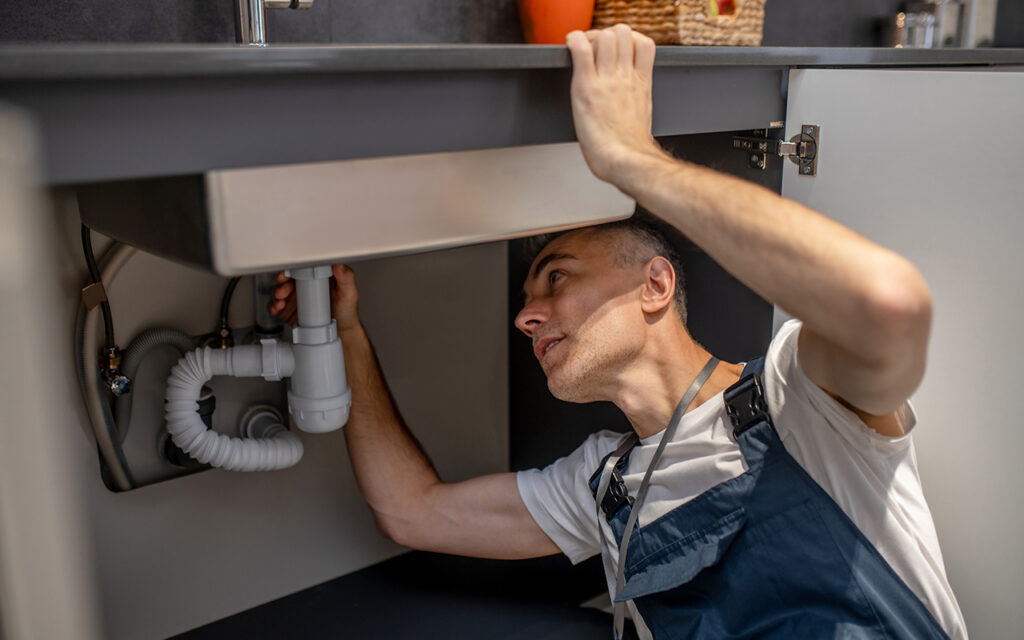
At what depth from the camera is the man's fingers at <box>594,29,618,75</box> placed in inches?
33.0

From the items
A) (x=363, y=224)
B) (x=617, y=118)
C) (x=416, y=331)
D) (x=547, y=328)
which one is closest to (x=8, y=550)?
(x=363, y=224)

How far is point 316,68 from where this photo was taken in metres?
0.67

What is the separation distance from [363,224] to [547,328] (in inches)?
20.1

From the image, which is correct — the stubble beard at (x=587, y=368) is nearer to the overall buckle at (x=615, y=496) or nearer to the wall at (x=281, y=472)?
the overall buckle at (x=615, y=496)

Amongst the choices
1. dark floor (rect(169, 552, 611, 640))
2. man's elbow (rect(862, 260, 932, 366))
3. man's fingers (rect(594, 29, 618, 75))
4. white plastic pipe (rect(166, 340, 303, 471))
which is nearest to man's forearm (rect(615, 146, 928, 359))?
man's elbow (rect(862, 260, 932, 366))

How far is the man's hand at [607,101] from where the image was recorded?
0.83 m

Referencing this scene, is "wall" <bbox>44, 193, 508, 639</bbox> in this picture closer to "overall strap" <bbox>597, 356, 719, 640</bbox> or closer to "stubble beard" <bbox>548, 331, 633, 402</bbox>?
"stubble beard" <bbox>548, 331, 633, 402</bbox>

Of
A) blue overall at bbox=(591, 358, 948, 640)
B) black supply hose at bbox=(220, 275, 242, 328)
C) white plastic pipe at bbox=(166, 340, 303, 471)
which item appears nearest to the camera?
blue overall at bbox=(591, 358, 948, 640)

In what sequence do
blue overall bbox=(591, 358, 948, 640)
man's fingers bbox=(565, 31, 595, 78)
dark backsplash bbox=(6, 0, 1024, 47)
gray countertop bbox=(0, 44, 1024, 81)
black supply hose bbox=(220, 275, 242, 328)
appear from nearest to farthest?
gray countertop bbox=(0, 44, 1024, 81) < man's fingers bbox=(565, 31, 595, 78) < blue overall bbox=(591, 358, 948, 640) < dark backsplash bbox=(6, 0, 1024, 47) < black supply hose bbox=(220, 275, 242, 328)

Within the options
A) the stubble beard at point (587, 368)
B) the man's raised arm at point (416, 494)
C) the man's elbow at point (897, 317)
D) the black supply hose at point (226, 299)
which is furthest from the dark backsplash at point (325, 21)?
the man's elbow at point (897, 317)

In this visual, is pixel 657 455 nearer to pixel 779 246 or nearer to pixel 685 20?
pixel 779 246

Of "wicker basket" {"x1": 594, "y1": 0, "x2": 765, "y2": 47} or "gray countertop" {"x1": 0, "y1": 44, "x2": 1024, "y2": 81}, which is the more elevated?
"wicker basket" {"x1": 594, "y1": 0, "x2": 765, "y2": 47}

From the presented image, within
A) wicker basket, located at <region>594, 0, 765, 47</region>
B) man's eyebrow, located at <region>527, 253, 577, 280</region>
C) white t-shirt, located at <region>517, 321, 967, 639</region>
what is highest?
wicker basket, located at <region>594, 0, 765, 47</region>

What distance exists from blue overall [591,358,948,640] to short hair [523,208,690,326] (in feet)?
0.83
